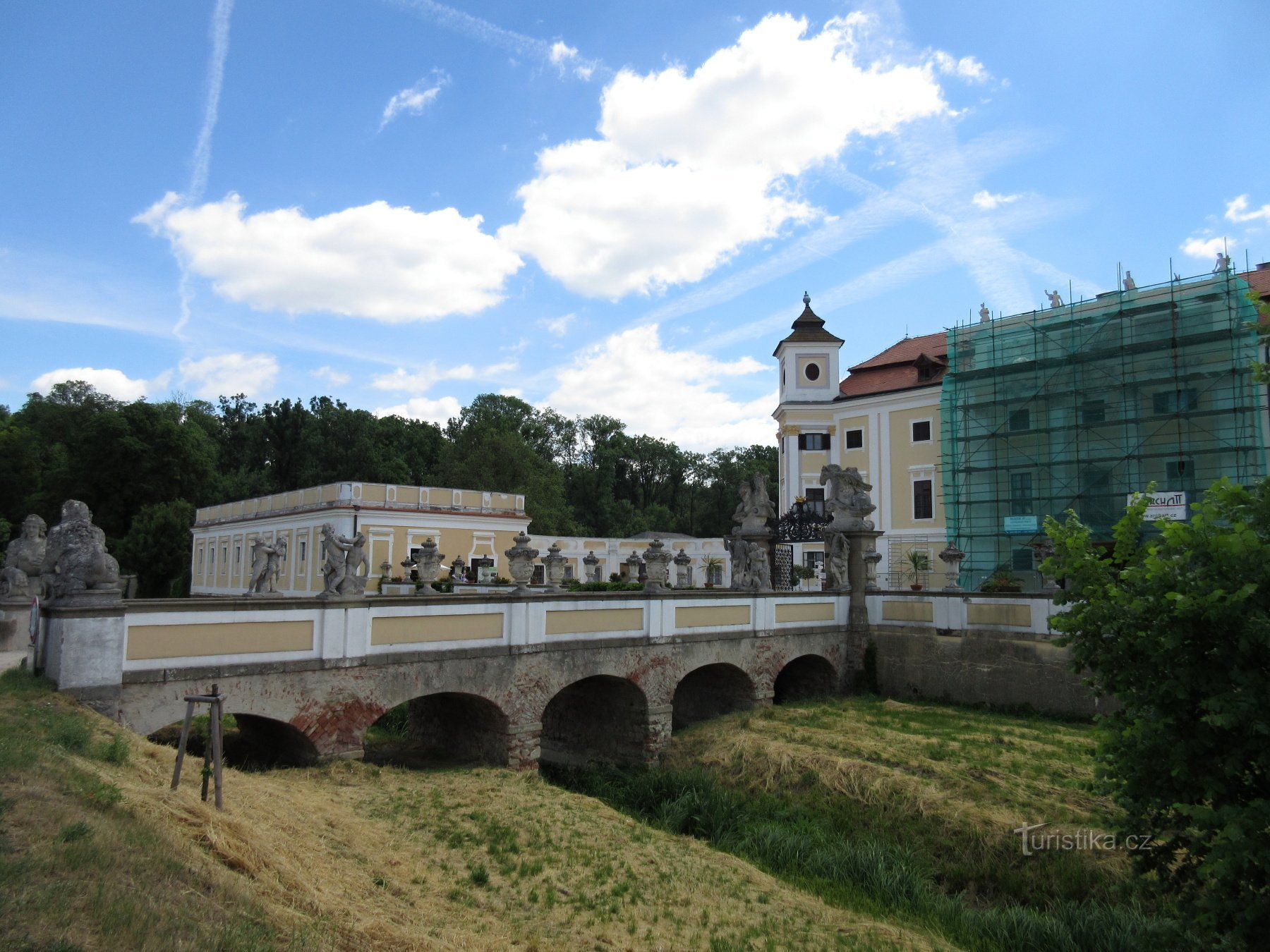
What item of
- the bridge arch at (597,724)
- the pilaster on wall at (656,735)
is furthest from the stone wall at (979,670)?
the bridge arch at (597,724)

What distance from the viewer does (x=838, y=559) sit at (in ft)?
75.8

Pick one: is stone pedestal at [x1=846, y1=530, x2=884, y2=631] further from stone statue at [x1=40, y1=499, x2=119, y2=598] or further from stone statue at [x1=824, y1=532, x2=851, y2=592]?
stone statue at [x1=40, y1=499, x2=119, y2=598]

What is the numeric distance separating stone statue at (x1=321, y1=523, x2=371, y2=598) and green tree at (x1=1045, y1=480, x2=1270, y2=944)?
9.96 metres

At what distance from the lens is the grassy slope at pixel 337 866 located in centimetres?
514

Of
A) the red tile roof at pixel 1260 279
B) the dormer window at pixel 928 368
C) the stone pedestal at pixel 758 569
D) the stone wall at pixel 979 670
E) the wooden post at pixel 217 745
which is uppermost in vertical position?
the red tile roof at pixel 1260 279

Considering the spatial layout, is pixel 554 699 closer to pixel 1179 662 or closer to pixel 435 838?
pixel 435 838

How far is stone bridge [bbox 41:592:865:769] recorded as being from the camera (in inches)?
441

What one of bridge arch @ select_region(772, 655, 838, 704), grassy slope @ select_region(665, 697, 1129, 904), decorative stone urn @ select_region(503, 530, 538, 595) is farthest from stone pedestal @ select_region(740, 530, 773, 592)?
decorative stone urn @ select_region(503, 530, 538, 595)

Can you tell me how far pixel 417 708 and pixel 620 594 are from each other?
4.99 m

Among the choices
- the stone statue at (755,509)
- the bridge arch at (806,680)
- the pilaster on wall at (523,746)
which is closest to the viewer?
the pilaster on wall at (523,746)

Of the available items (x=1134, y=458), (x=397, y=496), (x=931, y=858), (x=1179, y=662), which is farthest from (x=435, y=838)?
(x=397, y=496)

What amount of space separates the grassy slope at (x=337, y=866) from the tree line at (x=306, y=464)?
130 feet

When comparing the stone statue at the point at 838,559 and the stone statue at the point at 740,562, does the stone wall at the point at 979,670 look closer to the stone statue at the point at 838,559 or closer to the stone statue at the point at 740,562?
the stone statue at the point at 838,559

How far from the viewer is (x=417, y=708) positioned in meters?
18.2
